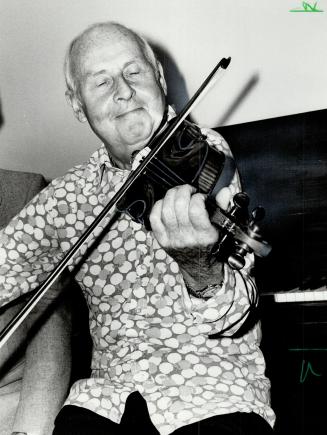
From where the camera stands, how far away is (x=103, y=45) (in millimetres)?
1035

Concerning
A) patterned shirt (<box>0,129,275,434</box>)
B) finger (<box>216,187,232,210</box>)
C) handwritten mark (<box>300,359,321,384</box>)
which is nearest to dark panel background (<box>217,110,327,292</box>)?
handwritten mark (<box>300,359,321,384</box>)

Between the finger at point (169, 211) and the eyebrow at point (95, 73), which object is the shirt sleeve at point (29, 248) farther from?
the finger at point (169, 211)

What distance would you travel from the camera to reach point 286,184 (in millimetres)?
1338

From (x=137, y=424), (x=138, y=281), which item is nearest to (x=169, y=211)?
(x=138, y=281)

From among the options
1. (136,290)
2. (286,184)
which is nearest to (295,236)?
(286,184)

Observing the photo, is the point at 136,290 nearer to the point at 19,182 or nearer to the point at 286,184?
the point at 19,182

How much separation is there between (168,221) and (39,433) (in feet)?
1.56


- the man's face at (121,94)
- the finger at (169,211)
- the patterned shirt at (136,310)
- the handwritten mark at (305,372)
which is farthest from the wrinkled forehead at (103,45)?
the handwritten mark at (305,372)

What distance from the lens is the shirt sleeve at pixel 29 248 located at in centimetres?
103

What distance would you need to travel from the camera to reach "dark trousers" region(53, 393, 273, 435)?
776 millimetres

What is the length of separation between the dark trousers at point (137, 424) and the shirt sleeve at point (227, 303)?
0.14 meters

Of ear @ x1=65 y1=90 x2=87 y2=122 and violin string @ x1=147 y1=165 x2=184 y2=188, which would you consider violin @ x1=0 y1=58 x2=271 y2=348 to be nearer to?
violin string @ x1=147 y1=165 x2=184 y2=188

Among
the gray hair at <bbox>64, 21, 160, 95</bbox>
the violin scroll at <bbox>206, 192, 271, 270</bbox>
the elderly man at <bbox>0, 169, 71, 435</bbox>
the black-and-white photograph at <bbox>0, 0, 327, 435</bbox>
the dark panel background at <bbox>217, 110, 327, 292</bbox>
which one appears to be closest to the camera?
the violin scroll at <bbox>206, 192, 271, 270</bbox>

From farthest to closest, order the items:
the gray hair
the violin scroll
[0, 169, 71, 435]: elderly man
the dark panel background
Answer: the dark panel background
the gray hair
[0, 169, 71, 435]: elderly man
the violin scroll
